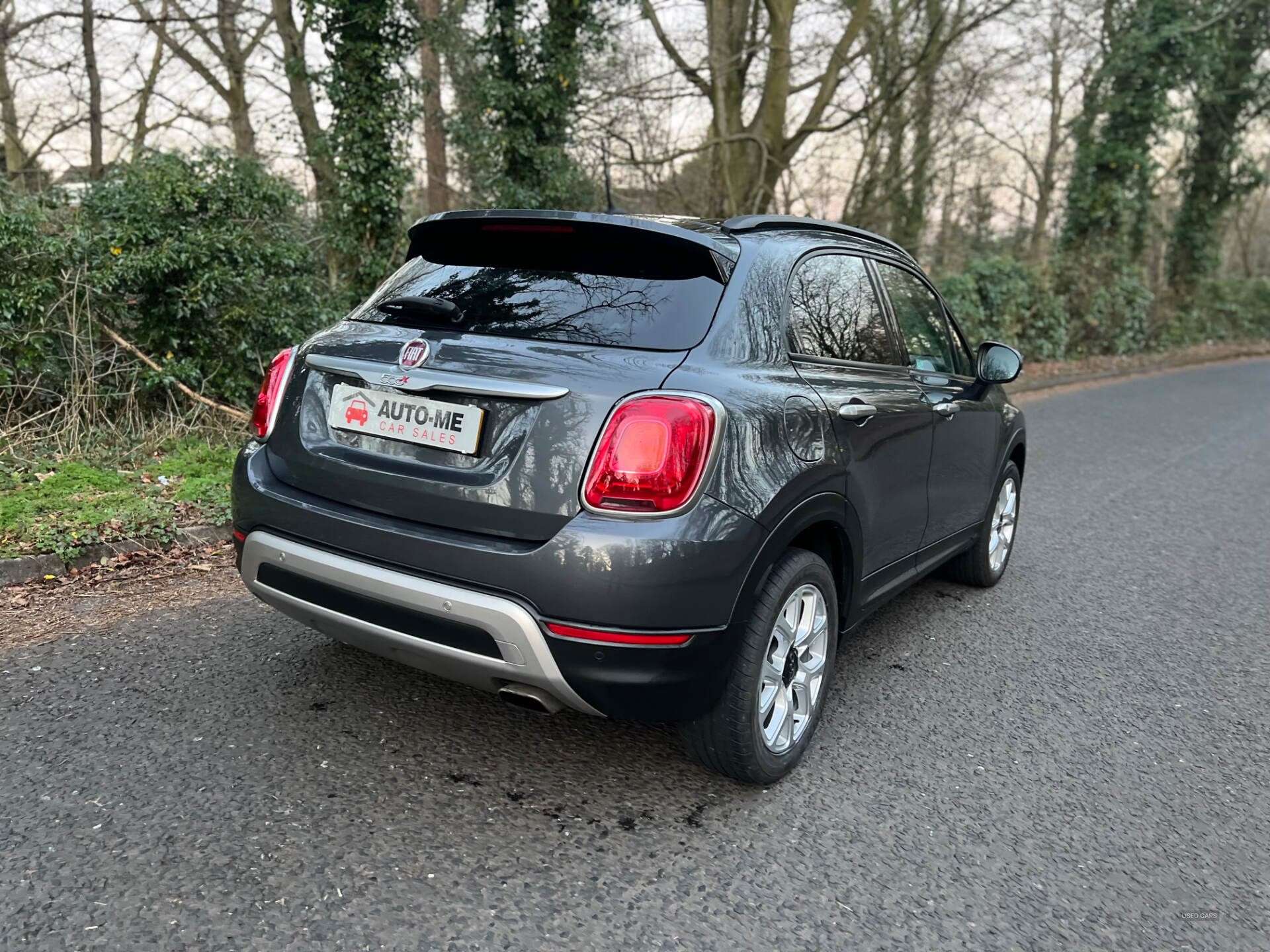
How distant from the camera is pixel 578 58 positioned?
11312 millimetres

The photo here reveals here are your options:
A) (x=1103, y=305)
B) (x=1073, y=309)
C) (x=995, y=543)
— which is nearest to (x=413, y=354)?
(x=995, y=543)

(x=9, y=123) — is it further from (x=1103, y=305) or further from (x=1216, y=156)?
(x=1216, y=156)

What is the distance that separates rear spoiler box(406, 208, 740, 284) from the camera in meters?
2.82

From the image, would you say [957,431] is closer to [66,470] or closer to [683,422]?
[683,422]

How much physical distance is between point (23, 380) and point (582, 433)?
5.70m

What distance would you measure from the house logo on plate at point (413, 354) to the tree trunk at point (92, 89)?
15.6 metres

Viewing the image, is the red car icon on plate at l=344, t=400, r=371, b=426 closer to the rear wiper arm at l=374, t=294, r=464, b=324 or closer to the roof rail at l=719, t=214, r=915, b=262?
the rear wiper arm at l=374, t=294, r=464, b=324

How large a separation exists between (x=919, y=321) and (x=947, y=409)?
1.36ft

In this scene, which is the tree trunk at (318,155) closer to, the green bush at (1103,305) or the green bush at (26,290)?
the green bush at (26,290)

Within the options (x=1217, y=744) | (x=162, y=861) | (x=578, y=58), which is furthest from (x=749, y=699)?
(x=578, y=58)

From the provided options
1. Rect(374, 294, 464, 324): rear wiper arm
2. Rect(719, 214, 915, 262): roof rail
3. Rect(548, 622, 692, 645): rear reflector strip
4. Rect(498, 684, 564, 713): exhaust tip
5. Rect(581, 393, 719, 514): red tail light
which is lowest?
Rect(498, 684, 564, 713): exhaust tip

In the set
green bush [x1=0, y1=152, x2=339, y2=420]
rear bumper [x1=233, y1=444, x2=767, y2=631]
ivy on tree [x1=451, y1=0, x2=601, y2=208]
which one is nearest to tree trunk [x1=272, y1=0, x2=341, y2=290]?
green bush [x1=0, y1=152, x2=339, y2=420]

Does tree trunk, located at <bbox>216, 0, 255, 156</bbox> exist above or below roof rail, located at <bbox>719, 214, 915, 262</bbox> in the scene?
above

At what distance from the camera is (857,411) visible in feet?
10.1
